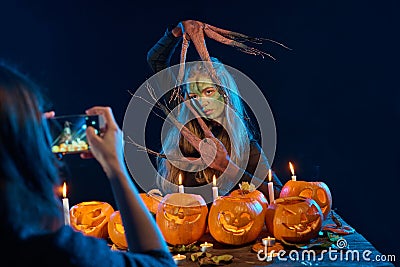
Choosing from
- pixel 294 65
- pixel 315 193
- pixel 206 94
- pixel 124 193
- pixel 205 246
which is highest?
pixel 294 65

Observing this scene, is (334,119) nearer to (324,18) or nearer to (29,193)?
(324,18)

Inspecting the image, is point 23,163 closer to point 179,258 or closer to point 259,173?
point 179,258

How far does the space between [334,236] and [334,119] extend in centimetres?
146

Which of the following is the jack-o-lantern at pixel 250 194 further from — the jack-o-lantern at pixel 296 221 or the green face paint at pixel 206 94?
the green face paint at pixel 206 94

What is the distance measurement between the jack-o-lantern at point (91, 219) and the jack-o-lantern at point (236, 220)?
362 millimetres

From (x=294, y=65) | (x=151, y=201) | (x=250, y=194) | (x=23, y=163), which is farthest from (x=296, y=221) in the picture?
(x=294, y=65)

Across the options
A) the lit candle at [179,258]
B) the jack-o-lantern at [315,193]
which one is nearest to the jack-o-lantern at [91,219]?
the lit candle at [179,258]

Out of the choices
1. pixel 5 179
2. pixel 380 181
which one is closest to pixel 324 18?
pixel 380 181

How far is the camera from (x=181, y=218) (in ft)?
4.99

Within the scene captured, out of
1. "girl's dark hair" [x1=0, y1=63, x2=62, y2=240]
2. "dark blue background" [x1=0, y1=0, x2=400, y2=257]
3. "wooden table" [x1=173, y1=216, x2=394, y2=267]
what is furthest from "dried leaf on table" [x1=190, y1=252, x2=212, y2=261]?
"dark blue background" [x1=0, y1=0, x2=400, y2=257]

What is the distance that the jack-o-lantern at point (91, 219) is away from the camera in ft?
5.23

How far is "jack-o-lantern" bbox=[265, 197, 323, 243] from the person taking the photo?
144 centimetres

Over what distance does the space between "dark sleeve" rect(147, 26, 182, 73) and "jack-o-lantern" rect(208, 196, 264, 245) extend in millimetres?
866

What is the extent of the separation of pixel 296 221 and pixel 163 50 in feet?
3.51
